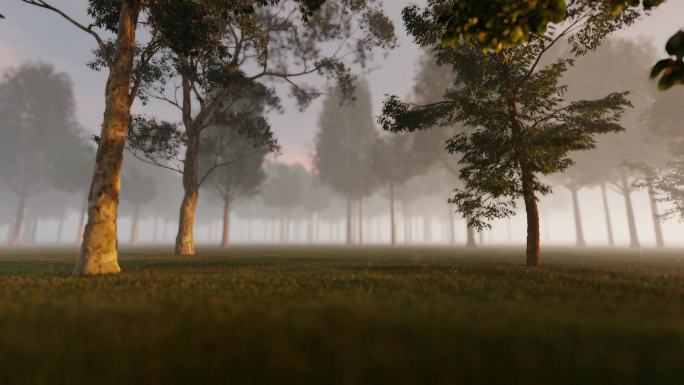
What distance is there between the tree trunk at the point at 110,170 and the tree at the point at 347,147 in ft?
132

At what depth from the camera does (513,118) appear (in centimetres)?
1223

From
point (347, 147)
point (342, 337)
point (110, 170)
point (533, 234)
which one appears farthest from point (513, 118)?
point (347, 147)

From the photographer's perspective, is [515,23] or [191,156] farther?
[191,156]

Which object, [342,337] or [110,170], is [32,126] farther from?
[342,337]

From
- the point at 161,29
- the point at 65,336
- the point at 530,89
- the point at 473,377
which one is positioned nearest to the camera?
the point at 473,377

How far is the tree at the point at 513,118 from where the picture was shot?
35.5 ft

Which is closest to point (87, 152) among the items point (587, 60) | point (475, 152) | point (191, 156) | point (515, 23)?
point (191, 156)

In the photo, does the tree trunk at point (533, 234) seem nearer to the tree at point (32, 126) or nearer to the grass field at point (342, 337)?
the grass field at point (342, 337)

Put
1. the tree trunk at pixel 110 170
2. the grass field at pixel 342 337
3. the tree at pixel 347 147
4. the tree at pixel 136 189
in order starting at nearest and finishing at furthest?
the grass field at pixel 342 337, the tree trunk at pixel 110 170, the tree at pixel 347 147, the tree at pixel 136 189

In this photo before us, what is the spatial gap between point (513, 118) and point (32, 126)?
56.2 metres

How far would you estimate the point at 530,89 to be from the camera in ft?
36.4

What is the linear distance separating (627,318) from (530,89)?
8.77 meters

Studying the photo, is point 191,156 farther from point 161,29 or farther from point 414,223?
point 414,223

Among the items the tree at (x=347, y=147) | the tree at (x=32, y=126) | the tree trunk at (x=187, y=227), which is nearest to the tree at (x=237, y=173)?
the tree at (x=347, y=147)
